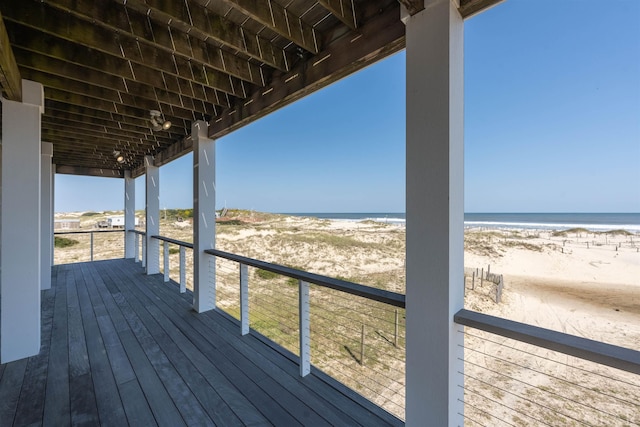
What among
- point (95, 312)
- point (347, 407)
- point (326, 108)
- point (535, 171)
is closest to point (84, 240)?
point (95, 312)

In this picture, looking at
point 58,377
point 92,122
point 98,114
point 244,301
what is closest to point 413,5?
point 244,301

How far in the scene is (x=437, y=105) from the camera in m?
1.20

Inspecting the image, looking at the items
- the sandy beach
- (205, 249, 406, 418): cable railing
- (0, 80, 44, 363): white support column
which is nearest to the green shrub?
(205, 249, 406, 418): cable railing

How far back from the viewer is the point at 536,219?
856 inches

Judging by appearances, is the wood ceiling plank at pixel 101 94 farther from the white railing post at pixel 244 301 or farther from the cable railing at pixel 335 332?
the white railing post at pixel 244 301

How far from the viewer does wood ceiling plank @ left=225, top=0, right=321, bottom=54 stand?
59.9 inches

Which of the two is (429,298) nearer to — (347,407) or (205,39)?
(347,407)

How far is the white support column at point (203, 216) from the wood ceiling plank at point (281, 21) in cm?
202

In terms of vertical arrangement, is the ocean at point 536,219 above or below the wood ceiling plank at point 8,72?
below

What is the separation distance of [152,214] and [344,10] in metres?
5.21

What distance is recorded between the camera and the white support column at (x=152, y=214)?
5.02 m

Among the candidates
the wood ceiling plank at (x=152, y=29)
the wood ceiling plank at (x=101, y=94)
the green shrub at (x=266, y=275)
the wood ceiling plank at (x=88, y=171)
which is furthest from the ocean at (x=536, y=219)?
the wood ceiling plank at (x=152, y=29)

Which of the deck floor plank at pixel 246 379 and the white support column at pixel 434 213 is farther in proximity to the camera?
the deck floor plank at pixel 246 379

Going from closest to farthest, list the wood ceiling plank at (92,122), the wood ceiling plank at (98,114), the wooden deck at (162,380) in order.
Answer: the wooden deck at (162,380)
the wood ceiling plank at (98,114)
the wood ceiling plank at (92,122)
